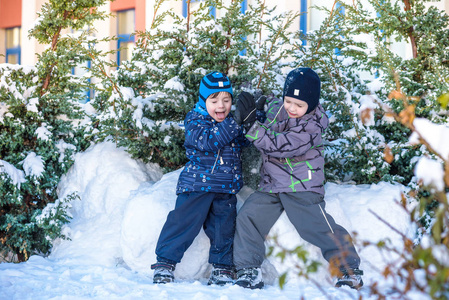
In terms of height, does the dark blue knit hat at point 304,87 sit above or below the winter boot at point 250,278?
above

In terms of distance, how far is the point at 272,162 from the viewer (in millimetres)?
3246

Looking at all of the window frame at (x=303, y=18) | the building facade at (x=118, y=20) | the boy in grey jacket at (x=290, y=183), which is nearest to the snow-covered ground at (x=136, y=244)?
the boy in grey jacket at (x=290, y=183)

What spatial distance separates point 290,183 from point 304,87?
69 cm

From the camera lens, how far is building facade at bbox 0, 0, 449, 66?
821 centimetres

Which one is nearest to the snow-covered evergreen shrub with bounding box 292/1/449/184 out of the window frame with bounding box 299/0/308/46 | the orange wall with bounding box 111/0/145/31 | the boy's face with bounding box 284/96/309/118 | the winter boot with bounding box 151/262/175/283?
the boy's face with bounding box 284/96/309/118

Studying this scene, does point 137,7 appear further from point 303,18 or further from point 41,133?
point 41,133

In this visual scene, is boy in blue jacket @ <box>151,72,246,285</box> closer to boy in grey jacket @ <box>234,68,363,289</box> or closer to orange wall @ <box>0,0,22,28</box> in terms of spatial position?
boy in grey jacket @ <box>234,68,363,289</box>

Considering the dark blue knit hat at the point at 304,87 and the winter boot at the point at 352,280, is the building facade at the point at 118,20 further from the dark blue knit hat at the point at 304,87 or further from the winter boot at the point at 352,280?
the winter boot at the point at 352,280

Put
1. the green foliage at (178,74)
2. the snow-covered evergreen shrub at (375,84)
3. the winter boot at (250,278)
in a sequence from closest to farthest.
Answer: the winter boot at (250,278) → the snow-covered evergreen shrub at (375,84) → the green foliage at (178,74)

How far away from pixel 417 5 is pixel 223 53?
1.94m

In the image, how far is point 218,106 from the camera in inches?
132

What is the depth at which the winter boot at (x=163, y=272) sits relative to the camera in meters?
3.02

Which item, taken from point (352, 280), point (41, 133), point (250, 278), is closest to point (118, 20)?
point (41, 133)

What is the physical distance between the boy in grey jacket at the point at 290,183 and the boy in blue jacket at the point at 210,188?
124mm
